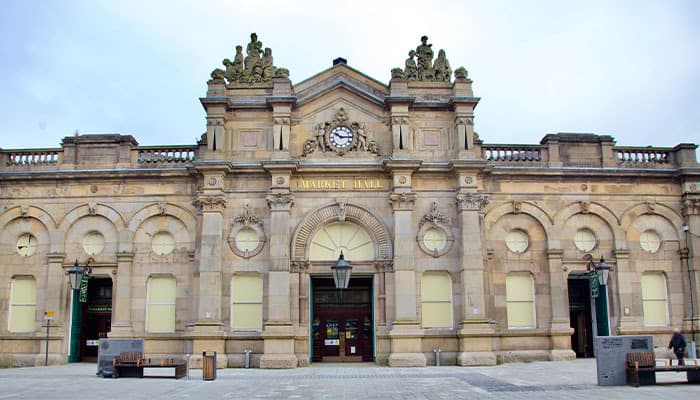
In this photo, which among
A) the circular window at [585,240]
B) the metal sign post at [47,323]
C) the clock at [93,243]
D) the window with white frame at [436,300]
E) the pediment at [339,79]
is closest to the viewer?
the metal sign post at [47,323]

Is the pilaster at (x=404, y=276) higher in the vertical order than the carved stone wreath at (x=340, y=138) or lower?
lower

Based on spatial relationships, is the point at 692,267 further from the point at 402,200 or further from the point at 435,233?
the point at 402,200

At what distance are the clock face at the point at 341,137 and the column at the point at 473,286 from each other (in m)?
5.61

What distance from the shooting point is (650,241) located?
105ft

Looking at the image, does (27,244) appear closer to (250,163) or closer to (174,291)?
(174,291)

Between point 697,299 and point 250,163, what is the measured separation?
70.2 ft

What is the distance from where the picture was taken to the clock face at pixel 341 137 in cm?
3112

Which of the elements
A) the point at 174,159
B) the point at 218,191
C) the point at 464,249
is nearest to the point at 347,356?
the point at 464,249

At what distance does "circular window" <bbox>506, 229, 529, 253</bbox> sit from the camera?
103ft

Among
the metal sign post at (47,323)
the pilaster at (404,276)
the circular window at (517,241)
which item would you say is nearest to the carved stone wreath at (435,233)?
the pilaster at (404,276)

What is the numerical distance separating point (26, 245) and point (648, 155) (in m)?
30.0

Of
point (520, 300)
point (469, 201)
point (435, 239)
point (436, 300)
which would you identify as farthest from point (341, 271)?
point (520, 300)

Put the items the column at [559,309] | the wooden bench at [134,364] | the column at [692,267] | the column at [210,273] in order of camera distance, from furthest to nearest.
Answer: the column at [692,267] < the column at [559,309] < the column at [210,273] < the wooden bench at [134,364]

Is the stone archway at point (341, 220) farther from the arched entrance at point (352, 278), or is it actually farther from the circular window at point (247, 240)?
the circular window at point (247, 240)
